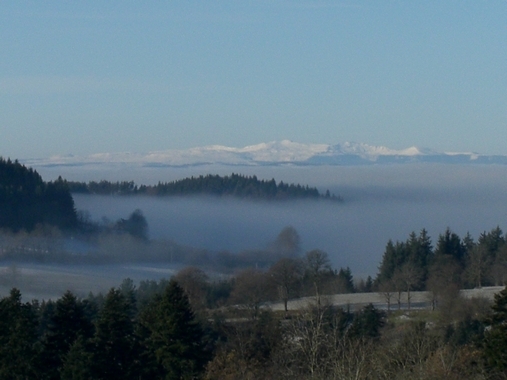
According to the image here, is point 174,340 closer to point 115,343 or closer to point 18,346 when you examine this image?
point 115,343

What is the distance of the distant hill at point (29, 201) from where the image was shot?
68.6 m

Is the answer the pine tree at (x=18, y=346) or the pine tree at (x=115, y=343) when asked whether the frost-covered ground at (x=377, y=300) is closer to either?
the pine tree at (x=115, y=343)

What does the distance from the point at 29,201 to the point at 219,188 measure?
3506cm

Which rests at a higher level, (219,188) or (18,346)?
(219,188)

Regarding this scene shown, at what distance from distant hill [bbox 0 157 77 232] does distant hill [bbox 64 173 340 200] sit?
25.1 metres

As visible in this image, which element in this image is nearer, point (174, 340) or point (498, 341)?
point (498, 341)

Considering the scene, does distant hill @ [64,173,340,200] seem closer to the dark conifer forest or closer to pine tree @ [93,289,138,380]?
the dark conifer forest

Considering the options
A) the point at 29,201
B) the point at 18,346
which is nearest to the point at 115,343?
the point at 18,346

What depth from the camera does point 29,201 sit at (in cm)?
7075

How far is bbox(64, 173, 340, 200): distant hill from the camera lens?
101062 millimetres

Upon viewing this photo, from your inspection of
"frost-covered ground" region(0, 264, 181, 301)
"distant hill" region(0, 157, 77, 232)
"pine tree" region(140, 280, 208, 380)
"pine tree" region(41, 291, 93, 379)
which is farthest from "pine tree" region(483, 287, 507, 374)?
"distant hill" region(0, 157, 77, 232)

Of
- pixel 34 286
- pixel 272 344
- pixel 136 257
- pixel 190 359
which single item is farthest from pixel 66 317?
pixel 136 257

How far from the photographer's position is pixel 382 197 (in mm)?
108875

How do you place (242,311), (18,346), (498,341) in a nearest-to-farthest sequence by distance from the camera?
(498,341), (18,346), (242,311)
